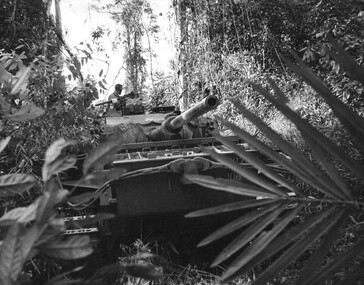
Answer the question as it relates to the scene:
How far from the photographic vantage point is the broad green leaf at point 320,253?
140 cm

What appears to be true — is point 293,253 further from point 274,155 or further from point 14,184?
point 14,184

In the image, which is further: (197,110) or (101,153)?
(197,110)

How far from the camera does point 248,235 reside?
143 cm

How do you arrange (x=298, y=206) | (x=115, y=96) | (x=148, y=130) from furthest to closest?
(x=115, y=96), (x=148, y=130), (x=298, y=206)

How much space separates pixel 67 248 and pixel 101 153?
238 mm

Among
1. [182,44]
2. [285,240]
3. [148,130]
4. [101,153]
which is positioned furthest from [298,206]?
[182,44]

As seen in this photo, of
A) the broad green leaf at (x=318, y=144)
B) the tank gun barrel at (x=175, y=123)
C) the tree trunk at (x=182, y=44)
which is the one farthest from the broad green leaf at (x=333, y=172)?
the tree trunk at (x=182, y=44)

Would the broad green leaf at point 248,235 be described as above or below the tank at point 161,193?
below

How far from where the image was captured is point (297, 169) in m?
1.59

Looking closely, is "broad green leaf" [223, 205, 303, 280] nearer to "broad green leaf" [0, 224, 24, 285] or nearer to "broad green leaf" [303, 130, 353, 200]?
"broad green leaf" [303, 130, 353, 200]

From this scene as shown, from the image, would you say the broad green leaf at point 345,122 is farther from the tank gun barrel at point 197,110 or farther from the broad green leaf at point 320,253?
the tank gun barrel at point 197,110


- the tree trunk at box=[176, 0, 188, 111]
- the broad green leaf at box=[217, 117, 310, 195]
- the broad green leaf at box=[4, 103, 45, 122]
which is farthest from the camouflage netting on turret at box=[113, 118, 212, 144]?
the tree trunk at box=[176, 0, 188, 111]

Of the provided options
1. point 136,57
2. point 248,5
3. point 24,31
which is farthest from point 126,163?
point 136,57

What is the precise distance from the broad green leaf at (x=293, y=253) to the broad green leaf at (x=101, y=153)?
0.53 metres
